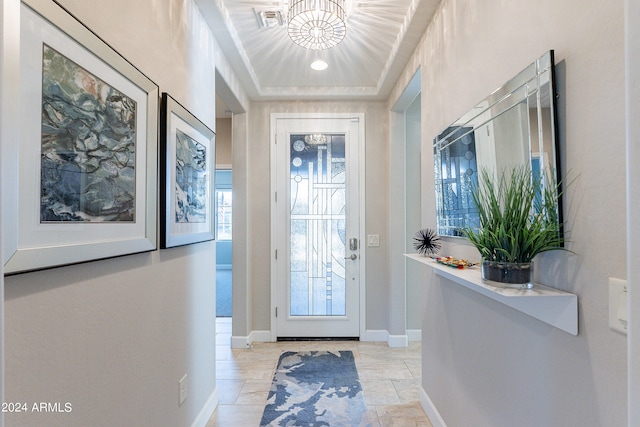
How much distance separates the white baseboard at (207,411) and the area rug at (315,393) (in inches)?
13.3

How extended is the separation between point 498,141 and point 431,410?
1.68m

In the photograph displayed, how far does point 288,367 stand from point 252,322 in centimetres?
77

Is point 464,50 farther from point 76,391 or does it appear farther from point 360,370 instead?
point 360,370

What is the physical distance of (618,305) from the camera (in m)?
0.73

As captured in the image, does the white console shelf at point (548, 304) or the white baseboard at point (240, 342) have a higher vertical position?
the white console shelf at point (548, 304)

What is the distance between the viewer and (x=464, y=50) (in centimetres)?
151

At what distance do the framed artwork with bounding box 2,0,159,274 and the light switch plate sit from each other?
1384mm

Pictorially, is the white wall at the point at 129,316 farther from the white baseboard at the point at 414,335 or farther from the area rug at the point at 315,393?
the white baseboard at the point at 414,335

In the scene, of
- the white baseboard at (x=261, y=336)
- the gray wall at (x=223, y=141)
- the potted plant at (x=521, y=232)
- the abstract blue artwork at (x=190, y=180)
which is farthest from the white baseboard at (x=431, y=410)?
the gray wall at (x=223, y=141)

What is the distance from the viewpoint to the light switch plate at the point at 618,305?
72cm

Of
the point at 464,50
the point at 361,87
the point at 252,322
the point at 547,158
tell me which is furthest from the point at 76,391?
the point at 361,87

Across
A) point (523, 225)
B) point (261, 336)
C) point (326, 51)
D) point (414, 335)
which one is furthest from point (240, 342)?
point (523, 225)

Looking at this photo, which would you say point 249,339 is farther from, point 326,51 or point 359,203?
point 326,51

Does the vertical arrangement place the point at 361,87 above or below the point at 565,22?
above
